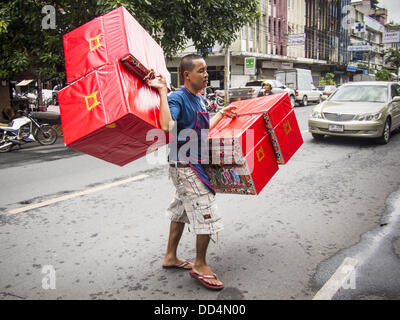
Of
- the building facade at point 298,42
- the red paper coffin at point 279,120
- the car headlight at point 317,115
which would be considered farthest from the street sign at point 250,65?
the red paper coffin at point 279,120

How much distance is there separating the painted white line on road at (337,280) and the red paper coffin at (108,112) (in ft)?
5.29

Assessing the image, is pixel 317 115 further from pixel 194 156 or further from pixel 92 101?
pixel 92 101

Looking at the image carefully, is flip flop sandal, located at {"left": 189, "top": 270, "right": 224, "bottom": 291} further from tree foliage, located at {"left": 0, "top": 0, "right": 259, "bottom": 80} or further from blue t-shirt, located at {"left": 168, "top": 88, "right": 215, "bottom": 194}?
tree foliage, located at {"left": 0, "top": 0, "right": 259, "bottom": 80}

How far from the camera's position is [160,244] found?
3432mm

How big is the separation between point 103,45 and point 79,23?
30.3ft

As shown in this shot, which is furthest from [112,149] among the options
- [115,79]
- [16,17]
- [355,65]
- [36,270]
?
[355,65]

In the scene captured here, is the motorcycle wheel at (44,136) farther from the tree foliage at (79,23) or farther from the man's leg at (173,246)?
the man's leg at (173,246)

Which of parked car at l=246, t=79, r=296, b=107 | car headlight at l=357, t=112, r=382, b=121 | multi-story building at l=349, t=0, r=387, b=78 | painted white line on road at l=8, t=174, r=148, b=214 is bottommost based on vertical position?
painted white line on road at l=8, t=174, r=148, b=214

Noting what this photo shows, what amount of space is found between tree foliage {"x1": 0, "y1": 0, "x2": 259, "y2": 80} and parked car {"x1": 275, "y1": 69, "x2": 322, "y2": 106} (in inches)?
508

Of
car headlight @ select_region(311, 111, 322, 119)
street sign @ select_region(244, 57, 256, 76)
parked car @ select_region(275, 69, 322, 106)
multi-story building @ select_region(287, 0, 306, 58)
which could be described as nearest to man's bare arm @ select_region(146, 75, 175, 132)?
car headlight @ select_region(311, 111, 322, 119)

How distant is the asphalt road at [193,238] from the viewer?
8.83 feet

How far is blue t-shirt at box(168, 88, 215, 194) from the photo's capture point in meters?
2.42
